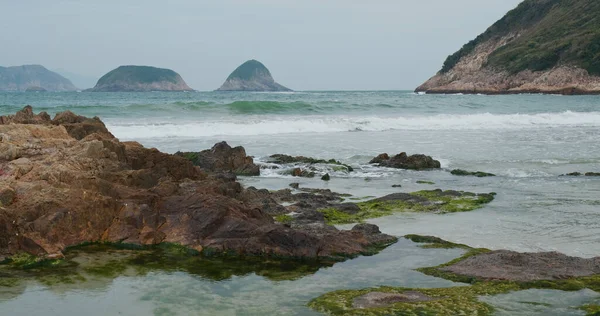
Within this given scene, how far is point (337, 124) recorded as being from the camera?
115 ft

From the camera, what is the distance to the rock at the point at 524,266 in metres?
6.80

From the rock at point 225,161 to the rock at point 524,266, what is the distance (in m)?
9.45

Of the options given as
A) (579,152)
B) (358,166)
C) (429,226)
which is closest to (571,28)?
(579,152)

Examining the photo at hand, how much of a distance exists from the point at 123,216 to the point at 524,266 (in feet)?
17.3

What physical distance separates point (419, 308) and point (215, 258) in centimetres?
291

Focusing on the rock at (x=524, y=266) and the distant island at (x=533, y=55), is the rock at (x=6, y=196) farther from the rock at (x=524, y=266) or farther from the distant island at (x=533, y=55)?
the distant island at (x=533, y=55)

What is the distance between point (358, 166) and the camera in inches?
708

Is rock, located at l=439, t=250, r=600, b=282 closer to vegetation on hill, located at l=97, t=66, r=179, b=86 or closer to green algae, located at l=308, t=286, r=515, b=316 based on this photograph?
green algae, located at l=308, t=286, r=515, b=316

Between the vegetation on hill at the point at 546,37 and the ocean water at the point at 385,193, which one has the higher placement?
the vegetation on hill at the point at 546,37

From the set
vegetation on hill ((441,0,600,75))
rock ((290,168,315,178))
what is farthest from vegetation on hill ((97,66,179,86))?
rock ((290,168,315,178))

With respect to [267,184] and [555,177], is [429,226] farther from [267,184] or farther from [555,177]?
[555,177]

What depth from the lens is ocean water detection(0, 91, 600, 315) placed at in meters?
Result: 6.27

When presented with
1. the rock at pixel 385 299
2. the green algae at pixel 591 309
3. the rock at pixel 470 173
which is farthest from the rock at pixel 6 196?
the rock at pixel 470 173

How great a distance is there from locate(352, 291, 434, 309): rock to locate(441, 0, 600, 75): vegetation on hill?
97.3 metres
